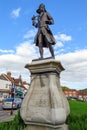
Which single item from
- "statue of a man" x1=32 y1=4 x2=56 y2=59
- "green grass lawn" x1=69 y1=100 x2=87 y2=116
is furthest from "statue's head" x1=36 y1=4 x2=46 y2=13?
"green grass lawn" x1=69 y1=100 x2=87 y2=116

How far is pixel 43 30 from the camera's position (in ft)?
28.8

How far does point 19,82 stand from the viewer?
79.4 meters

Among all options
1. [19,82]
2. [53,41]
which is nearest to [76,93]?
[19,82]

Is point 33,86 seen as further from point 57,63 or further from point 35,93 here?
point 57,63

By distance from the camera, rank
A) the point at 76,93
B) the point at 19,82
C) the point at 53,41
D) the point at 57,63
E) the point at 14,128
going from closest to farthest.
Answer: the point at 14,128 < the point at 57,63 < the point at 53,41 < the point at 19,82 < the point at 76,93

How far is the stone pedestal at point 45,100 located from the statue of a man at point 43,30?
785 mm

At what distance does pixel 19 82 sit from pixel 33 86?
2825 inches

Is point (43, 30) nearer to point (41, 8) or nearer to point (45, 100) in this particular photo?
point (41, 8)

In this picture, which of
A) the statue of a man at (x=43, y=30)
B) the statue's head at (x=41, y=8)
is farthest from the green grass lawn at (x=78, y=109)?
the statue's head at (x=41, y=8)

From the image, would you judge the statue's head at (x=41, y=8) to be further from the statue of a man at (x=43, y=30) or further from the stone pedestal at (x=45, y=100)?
the stone pedestal at (x=45, y=100)

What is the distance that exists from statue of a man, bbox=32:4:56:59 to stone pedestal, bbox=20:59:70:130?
0.79 m

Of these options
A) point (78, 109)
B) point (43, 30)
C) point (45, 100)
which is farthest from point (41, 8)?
point (78, 109)

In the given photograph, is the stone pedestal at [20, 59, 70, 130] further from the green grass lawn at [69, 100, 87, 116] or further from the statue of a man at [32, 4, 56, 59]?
the green grass lawn at [69, 100, 87, 116]

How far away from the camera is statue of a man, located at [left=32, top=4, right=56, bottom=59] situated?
8773mm
